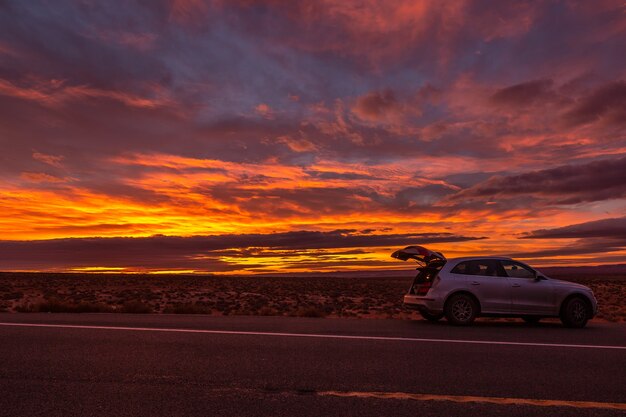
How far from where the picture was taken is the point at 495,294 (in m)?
12.9

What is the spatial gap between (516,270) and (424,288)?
2444 mm

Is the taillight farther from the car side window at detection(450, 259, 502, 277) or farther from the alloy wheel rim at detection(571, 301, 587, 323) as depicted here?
the alloy wheel rim at detection(571, 301, 587, 323)

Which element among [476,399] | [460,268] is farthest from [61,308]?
[476,399]

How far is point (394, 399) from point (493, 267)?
8677mm

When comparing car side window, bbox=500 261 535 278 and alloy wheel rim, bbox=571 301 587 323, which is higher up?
car side window, bbox=500 261 535 278

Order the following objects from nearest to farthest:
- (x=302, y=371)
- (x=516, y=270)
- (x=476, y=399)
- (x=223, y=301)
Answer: (x=476, y=399)
(x=302, y=371)
(x=516, y=270)
(x=223, y=301)

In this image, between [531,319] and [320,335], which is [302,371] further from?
[531,319]

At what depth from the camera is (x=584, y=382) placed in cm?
629

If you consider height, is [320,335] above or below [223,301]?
above

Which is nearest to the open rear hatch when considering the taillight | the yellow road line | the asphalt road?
the taillight

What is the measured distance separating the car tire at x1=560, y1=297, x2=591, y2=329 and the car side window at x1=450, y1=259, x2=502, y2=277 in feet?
5.86

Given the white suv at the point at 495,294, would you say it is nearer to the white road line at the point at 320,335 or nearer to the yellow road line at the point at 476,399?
the white road line at the point at 320,335

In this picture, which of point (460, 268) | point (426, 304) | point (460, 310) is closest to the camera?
point (460, 310)

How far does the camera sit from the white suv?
12.7 meters
